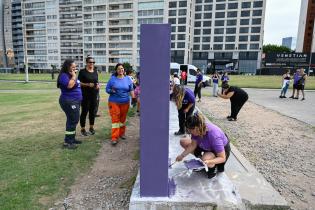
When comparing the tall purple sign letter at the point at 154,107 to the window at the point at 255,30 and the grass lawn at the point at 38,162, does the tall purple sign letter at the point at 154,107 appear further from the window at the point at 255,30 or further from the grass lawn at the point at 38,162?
the window at the point at 255,30

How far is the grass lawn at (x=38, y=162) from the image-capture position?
3.29 m

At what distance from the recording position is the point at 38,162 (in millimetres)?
4371

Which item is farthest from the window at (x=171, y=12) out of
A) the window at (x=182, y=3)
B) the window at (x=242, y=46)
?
the window at (x=242, y=46)

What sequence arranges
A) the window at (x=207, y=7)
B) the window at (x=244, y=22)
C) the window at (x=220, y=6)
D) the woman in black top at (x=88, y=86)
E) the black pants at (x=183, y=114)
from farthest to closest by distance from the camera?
the window at (x=207, y=7), the window at (x=220, y=6), the window at (x=244, y=22), the woman in black top at (x=88, y=86), the black pants at (x=183, y=114)

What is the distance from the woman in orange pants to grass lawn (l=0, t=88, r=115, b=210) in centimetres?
55

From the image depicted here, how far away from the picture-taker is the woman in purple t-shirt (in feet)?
10.5

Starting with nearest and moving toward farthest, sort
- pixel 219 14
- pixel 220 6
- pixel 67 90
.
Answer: pixel 67 90 → pixel 220 6 → pixel 219 14

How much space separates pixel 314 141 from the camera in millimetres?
6055

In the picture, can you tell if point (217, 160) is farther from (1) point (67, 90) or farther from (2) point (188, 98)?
(1) point (67, 90)

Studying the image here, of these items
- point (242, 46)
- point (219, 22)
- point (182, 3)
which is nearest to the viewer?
point (242, 46)

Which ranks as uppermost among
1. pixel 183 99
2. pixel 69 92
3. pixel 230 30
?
pixel 230 30

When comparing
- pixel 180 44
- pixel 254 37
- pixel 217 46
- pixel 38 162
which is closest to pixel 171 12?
pixel 180 44

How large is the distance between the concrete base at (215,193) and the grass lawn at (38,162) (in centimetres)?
118

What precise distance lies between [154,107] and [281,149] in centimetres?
378
